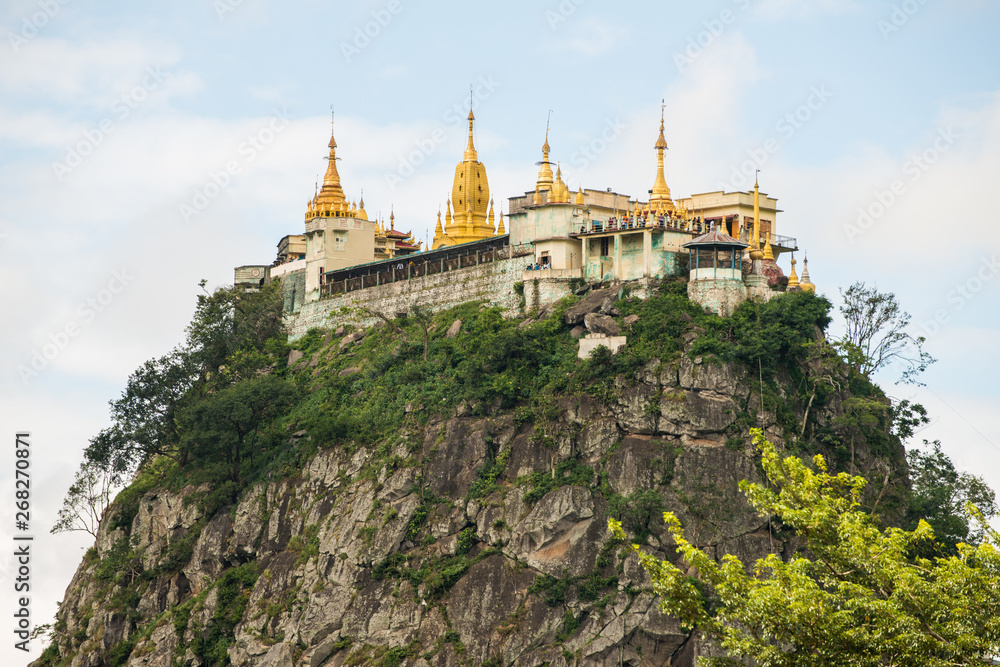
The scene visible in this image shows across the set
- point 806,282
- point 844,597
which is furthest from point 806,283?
point 844,597

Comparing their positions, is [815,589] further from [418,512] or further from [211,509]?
[211,509]

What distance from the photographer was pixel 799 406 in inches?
2621

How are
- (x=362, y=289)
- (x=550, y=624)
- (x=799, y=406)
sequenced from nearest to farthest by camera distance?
(x=550, y=624)
(x=799, y=406)
(x=362, y=289)

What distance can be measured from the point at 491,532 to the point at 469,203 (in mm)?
31874

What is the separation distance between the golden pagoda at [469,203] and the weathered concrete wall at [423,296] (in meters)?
8.37

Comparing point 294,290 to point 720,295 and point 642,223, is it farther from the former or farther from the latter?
point 720,295

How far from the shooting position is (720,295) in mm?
68250

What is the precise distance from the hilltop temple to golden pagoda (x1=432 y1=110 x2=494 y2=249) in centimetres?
530

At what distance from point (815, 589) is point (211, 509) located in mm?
45689

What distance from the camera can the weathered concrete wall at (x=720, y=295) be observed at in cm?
6812

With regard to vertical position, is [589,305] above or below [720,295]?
above

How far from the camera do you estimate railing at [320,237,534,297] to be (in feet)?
255

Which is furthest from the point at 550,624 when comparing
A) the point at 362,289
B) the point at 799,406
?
the point at 362,289

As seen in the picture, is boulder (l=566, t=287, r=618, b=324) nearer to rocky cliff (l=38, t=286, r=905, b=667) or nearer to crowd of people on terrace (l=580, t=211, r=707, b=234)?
crowd of people on terrace (l=580, t=211, r=707, b=234)
